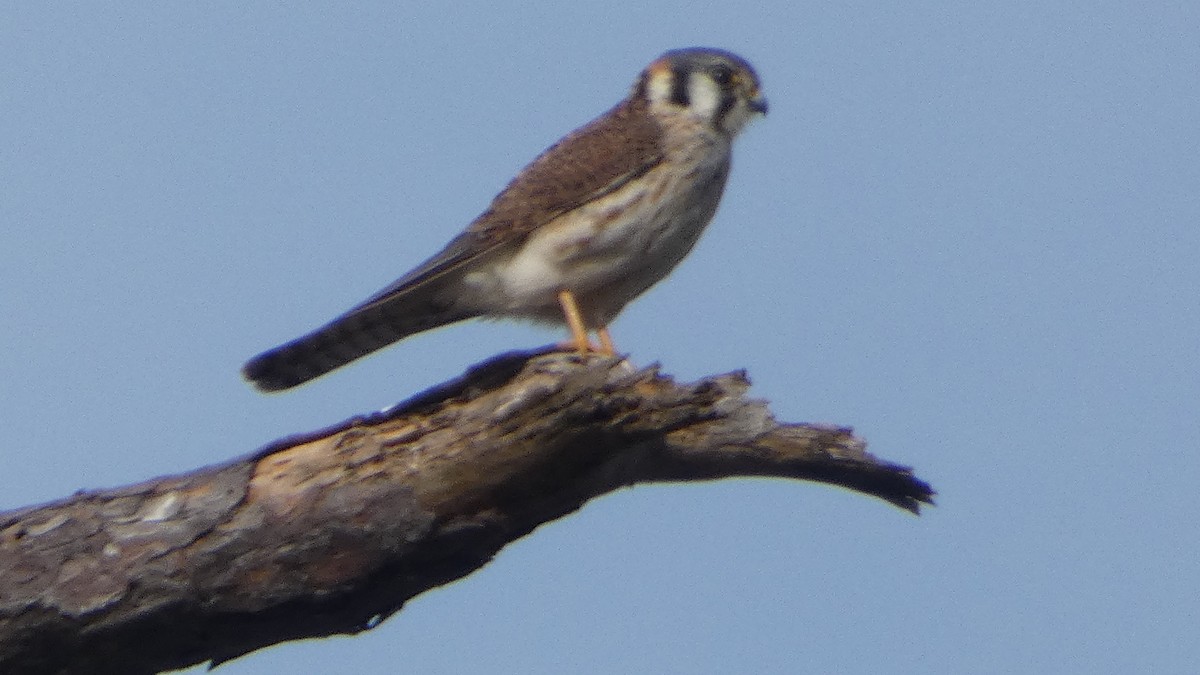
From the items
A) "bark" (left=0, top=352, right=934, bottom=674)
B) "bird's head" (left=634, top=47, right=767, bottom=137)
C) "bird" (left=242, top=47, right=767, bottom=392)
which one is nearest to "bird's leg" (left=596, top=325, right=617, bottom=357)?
"bird" (left=242, top=47, right=767, bottom=392)

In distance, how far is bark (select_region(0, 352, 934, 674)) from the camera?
11.1 feet

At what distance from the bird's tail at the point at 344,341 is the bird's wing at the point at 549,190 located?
9 centimetres

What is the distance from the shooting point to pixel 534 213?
5184mm

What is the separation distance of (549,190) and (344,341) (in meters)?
0.87

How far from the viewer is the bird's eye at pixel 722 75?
18.9ft

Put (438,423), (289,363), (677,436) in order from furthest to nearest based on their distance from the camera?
1. (289,363)
2. (677,436)
3. (438,423)

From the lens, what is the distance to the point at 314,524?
347 cm

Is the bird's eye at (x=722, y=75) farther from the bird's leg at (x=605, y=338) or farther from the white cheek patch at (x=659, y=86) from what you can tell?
the bird's leg at (x=605, y=338)

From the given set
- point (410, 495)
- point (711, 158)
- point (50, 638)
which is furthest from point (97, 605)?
point (711, 158)

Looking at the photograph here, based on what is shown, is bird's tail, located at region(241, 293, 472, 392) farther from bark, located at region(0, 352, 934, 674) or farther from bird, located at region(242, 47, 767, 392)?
bark, located at region(0, 352, 934, 674)

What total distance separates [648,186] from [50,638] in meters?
2.57

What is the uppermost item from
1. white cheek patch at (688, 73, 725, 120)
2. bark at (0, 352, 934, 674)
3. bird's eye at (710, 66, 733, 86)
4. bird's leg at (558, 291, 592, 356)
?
bird's eye at (710, 66, 733, 86)

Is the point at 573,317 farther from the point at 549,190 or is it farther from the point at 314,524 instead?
the point at 314,524

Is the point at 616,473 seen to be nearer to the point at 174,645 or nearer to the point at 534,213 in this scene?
the point at 174,645
